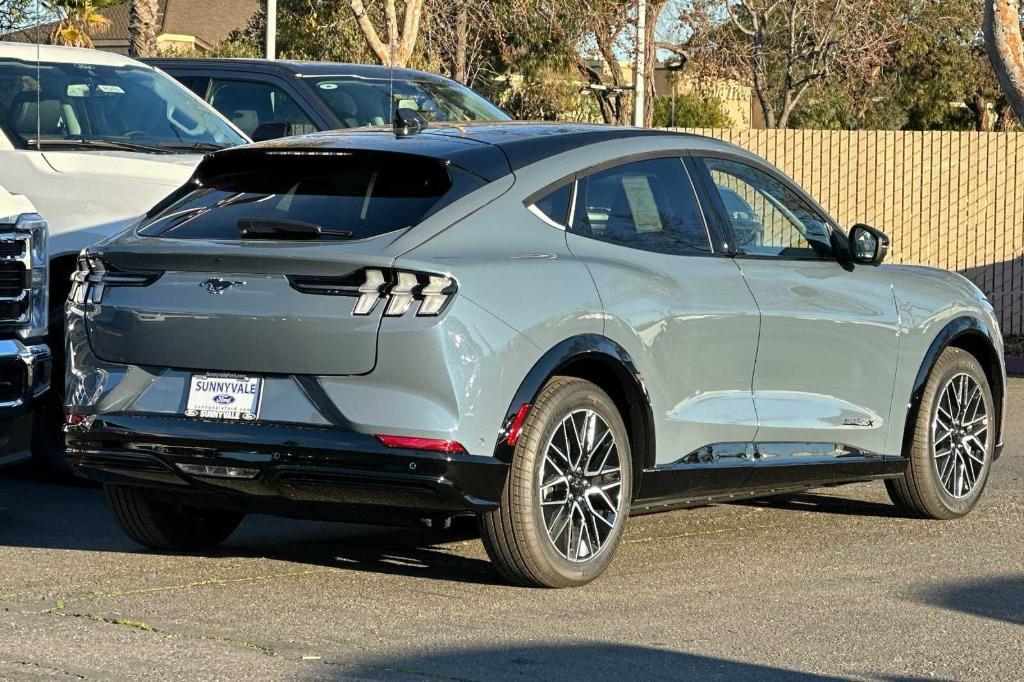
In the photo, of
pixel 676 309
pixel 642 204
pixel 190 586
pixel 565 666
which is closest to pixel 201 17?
pixel 642 204

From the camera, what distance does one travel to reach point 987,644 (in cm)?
612

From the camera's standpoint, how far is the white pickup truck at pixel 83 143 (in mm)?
9625

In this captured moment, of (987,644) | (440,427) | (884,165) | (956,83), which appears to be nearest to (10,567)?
(440,427)

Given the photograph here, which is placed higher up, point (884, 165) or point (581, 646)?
point (884, 165)

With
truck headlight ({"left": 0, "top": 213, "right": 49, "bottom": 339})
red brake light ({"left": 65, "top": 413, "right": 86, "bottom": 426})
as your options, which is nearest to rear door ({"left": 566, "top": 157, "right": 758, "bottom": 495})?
red brake light ({"left": 65, "top": 413, "right": 86, "bottom": 426})

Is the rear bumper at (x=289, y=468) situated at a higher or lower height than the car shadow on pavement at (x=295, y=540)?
higher

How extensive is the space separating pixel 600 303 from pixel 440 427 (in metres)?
0.98

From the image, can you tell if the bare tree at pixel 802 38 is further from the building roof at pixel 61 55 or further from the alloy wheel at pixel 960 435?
the alloy wheel at pixel 960 435

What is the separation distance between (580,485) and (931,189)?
45.5 feet

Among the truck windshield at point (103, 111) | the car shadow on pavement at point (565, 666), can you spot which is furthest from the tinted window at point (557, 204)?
the truck windshield at point (103, 111)

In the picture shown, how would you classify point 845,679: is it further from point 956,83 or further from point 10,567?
point 956,83

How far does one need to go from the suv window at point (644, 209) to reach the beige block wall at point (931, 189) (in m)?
12.2

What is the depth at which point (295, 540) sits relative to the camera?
26.5 feet

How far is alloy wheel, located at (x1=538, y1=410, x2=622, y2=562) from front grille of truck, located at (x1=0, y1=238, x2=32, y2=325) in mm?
2880
